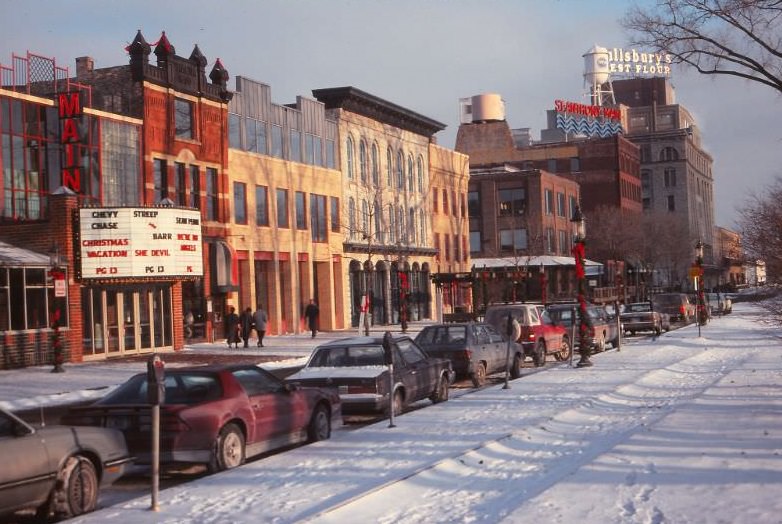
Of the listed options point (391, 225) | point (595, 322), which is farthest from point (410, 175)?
point (595, 322)

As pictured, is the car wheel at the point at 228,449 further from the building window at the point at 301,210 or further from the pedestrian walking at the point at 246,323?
the building window at the point at 301,210

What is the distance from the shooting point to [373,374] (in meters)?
17.2

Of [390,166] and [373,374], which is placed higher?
[390,166]

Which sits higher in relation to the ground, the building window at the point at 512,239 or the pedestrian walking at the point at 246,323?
the building window at the point at 512,239

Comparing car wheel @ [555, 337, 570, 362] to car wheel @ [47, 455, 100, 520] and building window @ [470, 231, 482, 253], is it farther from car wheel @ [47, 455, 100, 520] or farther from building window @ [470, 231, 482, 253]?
building window @ [470, 231, 482, 253]

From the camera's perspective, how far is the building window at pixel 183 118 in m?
42.3

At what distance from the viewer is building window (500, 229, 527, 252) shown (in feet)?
307

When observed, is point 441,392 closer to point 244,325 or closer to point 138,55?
point 244,325

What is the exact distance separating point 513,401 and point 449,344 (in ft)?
14.9

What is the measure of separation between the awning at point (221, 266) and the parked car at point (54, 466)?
32900mm

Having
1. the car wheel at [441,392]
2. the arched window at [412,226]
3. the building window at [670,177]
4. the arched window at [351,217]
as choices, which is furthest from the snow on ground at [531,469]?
the building window at [670,177]

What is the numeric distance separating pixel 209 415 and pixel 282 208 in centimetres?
3878

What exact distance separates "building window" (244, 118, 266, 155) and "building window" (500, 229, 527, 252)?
155 ft

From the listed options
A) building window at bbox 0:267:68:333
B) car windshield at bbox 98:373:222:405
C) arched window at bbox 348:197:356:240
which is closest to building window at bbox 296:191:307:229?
arched window at bbox 348:197:356:240
